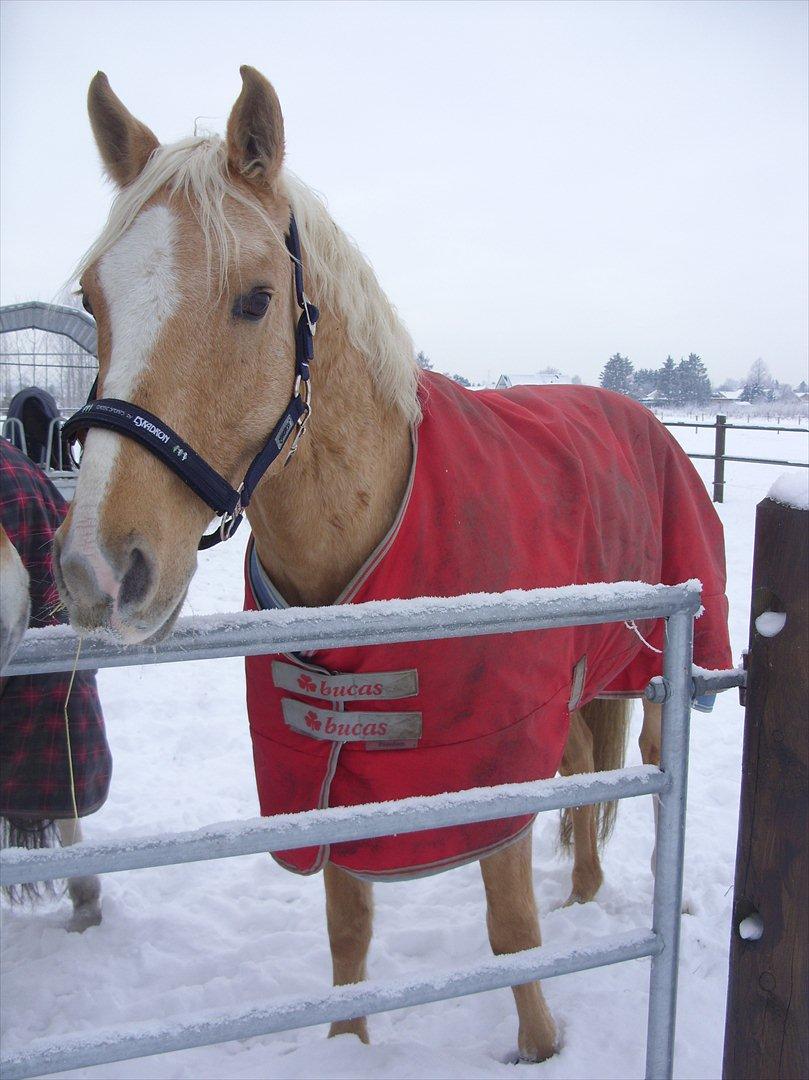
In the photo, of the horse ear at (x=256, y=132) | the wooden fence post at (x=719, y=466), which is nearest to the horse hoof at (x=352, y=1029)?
the horse ear at (x=256, y=132)

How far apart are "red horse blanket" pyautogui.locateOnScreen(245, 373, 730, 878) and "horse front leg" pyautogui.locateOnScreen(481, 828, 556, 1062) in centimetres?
18

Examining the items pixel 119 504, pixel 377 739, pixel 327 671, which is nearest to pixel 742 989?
pixel 377 739

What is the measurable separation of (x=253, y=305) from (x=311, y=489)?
1.37 feet

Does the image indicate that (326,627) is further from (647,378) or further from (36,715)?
(647,378)

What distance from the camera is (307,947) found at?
2.41m

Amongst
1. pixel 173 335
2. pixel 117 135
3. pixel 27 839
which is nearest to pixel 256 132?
pixel 117 135

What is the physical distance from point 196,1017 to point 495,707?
810 millimetres

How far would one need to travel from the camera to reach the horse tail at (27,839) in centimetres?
245

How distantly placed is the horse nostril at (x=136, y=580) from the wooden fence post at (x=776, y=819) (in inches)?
36.9

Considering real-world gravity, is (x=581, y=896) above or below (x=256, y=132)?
below

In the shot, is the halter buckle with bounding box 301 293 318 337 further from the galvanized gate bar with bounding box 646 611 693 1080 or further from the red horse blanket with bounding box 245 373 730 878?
the galvanized gate bar with bounding box 646 611 693 1080

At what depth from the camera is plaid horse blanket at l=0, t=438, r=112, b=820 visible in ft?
7.25

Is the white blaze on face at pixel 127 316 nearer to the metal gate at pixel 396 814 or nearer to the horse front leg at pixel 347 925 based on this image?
the metal gate at pixel 396 814

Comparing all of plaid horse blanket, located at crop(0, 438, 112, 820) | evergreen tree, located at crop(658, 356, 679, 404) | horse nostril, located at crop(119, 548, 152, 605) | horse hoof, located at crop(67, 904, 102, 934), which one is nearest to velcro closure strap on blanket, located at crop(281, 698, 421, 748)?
horse nostril, located at crop(119, 548, 152, 605)
